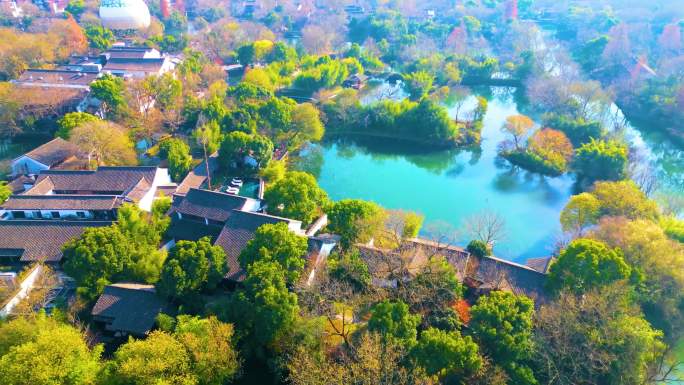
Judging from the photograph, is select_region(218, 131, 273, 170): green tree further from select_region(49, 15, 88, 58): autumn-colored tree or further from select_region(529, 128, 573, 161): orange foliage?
select_region(49, 15, 88, 58): autumn-colored tree

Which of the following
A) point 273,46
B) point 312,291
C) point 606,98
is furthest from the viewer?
point 273,46

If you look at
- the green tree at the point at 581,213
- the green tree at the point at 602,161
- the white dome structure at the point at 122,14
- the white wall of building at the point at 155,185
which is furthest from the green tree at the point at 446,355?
the white dome structure at the point at 122,14

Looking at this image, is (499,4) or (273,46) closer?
(273,46)

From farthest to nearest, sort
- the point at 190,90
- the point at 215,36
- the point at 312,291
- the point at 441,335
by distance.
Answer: the point at 215,36 < the point at 190,90 < the point at 312,291 < the point at 441,335

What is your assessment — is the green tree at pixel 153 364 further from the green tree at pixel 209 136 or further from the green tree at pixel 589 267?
the green tree at pixel 209 136

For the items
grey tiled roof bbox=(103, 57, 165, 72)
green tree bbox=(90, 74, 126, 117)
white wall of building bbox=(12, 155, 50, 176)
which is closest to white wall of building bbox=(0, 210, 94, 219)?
white wall of building bbox=(12, 155, 50, 176)

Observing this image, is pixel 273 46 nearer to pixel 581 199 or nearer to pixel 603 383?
pixel 581 199

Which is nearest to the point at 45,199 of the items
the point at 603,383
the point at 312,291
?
the point at 312,291
